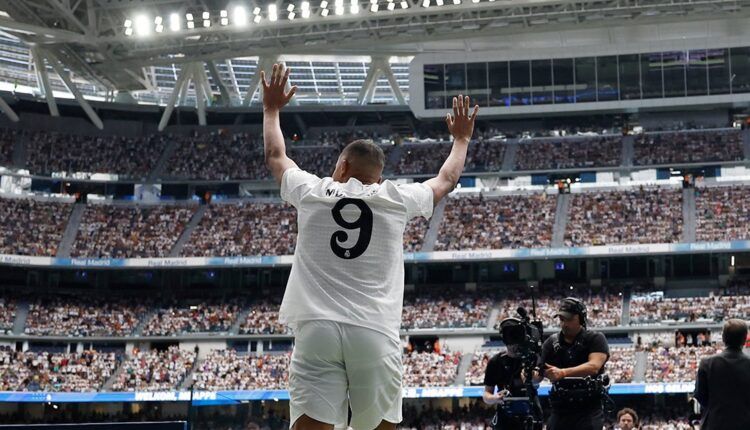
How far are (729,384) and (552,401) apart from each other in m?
1.37

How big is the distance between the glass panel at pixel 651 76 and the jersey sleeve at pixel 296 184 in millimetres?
54284

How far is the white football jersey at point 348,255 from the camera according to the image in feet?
15.5

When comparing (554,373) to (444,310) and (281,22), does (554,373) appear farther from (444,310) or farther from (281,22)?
(444,310)

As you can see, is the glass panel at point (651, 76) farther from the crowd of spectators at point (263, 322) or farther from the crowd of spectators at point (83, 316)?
the crowd of spectators at point (83, 316)

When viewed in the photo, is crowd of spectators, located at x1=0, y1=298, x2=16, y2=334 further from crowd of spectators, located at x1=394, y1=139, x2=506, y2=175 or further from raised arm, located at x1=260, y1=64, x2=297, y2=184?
raised arm, located at x1=260, y1=64, x2=297, y2=184

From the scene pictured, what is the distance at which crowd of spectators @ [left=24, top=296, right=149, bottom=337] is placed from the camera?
52812 mm

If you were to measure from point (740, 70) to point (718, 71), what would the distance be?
1.11 metres

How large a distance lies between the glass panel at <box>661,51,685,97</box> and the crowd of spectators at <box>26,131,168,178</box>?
2956 cm

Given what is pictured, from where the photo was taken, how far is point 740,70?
5606 centimetres

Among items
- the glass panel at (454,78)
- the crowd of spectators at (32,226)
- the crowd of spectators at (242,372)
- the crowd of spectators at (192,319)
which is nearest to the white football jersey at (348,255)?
the crowd of spectators at (242,372)

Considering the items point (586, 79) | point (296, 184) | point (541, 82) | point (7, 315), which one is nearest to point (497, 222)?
point (541, 82)

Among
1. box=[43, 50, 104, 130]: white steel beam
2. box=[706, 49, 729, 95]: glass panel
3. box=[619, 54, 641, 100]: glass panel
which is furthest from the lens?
box=[619, 54, 641, 100]: glass panel

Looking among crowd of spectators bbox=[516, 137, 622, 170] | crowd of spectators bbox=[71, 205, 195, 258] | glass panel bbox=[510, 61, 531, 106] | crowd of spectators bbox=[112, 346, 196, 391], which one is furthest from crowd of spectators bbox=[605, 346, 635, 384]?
crowd of spectators bbox=[71, 205, 195, 258]

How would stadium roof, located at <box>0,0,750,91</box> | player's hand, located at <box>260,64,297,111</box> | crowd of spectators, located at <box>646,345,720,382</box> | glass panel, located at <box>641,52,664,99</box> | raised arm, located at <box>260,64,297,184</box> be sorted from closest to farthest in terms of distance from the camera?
1. raised arm, located at <box>260,64,297,184</box>
2. player's hand, located at <box>260,64,297,111</box>
3. crowd of spectators, located at <box>646,345,720,382</box>
4. stadium roof, located at <box>0,0,750,91</box>
5. glass panel, located at <box>641,52,664,99</box>
